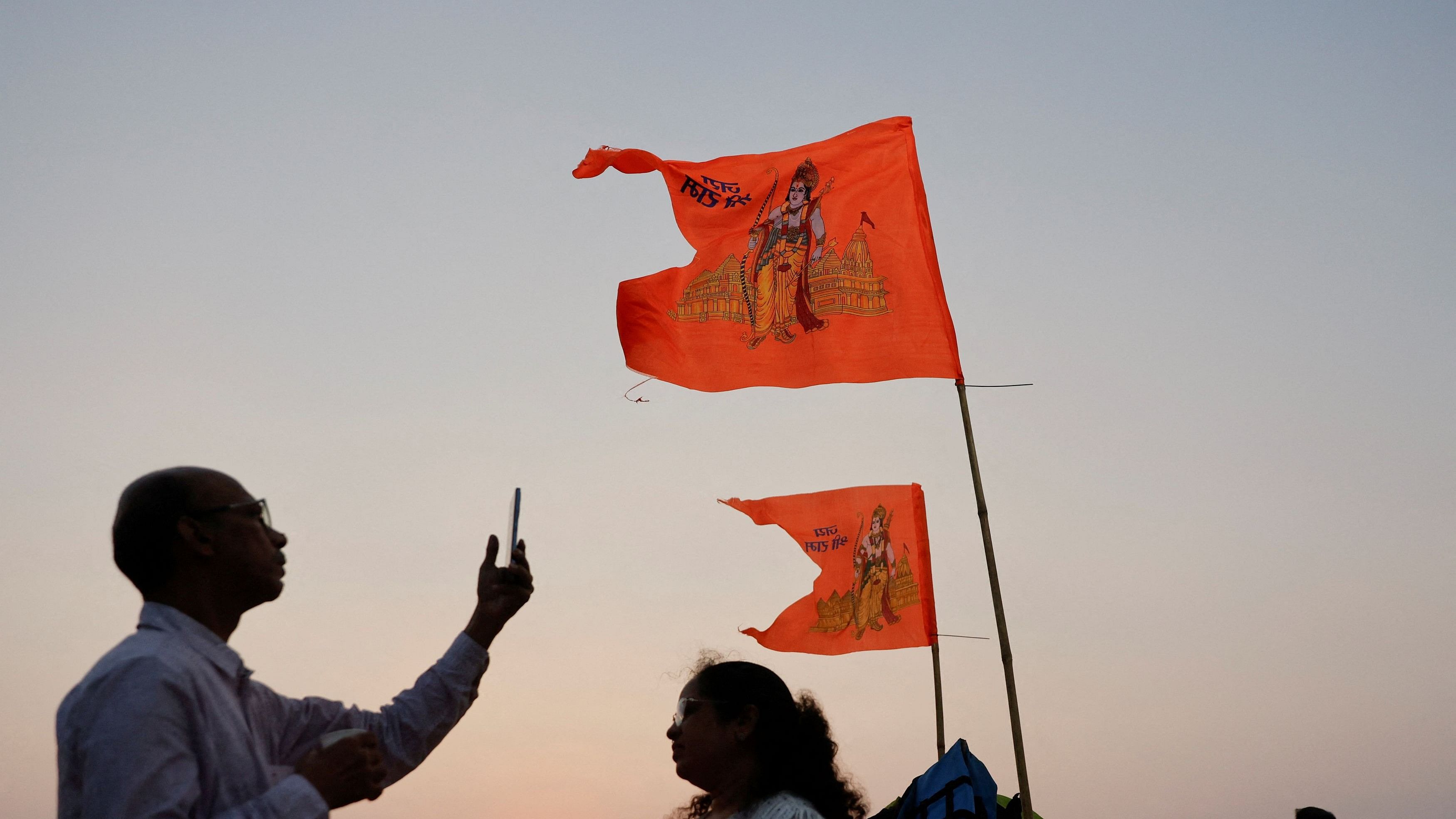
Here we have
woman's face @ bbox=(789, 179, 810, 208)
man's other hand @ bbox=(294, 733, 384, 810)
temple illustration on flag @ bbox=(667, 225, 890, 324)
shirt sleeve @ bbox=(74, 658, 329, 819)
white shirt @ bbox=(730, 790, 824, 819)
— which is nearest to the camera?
shirt sleeve @ bbox=(74, 658, 329, 819)

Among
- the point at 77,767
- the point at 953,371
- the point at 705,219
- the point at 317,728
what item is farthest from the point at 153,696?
the point at 705,219

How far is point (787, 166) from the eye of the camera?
891 centimetres

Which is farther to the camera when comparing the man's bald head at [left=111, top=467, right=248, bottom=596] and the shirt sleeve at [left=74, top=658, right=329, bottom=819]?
the man's bald head at [left=111, top=467, right=248, bottom=596]

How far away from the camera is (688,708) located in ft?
15.6

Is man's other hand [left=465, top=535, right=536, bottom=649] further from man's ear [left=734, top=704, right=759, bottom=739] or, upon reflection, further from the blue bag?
the blue bag

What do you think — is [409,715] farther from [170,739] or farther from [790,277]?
[790,277]

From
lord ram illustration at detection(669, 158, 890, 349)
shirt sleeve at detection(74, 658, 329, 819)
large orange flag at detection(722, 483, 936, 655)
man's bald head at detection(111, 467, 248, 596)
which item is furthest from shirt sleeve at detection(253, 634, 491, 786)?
large orange flag at detection(722, 483, 936, 655)

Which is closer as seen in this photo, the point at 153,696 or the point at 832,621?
the point at 153,696

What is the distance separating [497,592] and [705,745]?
1575 millimetres

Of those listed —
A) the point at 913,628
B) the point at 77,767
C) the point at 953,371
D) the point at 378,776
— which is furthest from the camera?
the point at 913,628

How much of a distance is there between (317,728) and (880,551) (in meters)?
7.90

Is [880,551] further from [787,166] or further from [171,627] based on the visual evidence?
[171,627]

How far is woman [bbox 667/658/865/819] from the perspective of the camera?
461cm

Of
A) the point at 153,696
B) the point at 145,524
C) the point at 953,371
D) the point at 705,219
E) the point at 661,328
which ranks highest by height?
the point at 705,219
